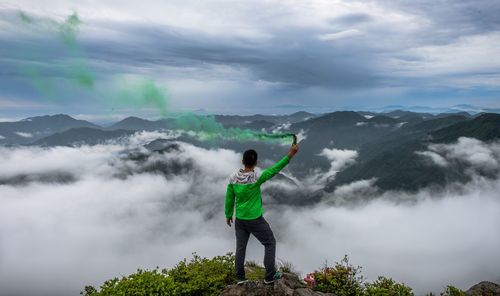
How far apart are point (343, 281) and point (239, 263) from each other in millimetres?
3003

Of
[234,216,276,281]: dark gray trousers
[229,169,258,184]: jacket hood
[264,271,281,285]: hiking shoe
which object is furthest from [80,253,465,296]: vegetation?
[229,169,258,184]: jacket hood

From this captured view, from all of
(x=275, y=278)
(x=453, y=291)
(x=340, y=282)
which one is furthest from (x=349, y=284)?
(x=453, y=291)

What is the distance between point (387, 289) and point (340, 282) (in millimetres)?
1210

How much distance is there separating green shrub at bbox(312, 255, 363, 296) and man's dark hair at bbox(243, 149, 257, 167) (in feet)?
13.3

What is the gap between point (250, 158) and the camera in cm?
807

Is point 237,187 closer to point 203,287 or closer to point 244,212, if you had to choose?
point 244,212

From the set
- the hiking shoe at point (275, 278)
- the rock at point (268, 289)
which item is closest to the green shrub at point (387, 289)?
the rock at point (268, 289)

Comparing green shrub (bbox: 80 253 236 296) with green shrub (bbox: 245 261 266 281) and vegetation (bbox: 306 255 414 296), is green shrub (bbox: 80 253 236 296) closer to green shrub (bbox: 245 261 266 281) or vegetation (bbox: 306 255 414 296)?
green shrub (bbox: 245 261 266 281)

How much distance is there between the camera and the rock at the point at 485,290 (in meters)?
10.3

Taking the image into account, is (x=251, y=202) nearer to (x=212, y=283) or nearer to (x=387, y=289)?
(x=212, y=283)

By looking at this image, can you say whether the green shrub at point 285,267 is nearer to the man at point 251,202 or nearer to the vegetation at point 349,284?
the vegetation at point 349,284

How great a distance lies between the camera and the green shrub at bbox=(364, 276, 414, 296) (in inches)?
352

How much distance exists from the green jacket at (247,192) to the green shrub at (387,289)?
3745 millimetres

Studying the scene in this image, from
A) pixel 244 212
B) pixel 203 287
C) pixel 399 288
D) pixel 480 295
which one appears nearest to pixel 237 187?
pixel 244 212
